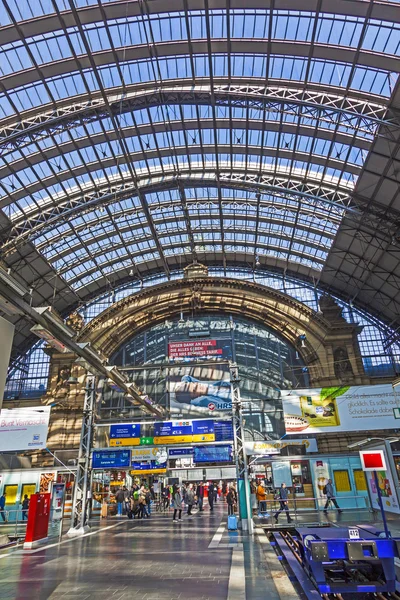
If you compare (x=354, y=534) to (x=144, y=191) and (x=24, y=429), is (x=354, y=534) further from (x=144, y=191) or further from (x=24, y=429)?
(x=144, y=191)

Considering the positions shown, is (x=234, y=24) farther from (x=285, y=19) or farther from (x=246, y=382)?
(x=246, y=382)

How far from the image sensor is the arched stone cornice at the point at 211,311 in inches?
1409

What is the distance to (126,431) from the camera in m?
26.0

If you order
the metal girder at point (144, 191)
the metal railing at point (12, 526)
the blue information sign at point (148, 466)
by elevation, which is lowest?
the metal railing at point (12, 526)

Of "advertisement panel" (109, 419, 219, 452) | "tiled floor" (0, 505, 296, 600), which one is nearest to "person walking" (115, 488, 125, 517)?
"advertisement panel" (109, 419, 219, 452)

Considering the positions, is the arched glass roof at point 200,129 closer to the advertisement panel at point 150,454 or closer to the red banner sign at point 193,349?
the red banner sign at point 193,349

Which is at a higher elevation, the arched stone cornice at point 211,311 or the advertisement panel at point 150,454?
the arched stone cornice at point 211,311

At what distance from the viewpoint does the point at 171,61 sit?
73.1 ft

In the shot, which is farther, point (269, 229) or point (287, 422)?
point (269, 229)

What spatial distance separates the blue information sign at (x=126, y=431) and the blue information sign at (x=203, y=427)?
13.0 feet

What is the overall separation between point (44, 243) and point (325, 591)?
30.2 m

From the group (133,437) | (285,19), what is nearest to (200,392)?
(133,437)

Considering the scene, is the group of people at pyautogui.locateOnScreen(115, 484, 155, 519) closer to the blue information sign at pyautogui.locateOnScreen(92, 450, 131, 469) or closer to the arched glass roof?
the blue information sign at pyautogui.locateOnScreen(92, 450, 131, 469)

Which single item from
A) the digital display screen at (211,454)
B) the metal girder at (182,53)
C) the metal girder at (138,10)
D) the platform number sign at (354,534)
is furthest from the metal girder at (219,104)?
the digital display screen at (211,454)
